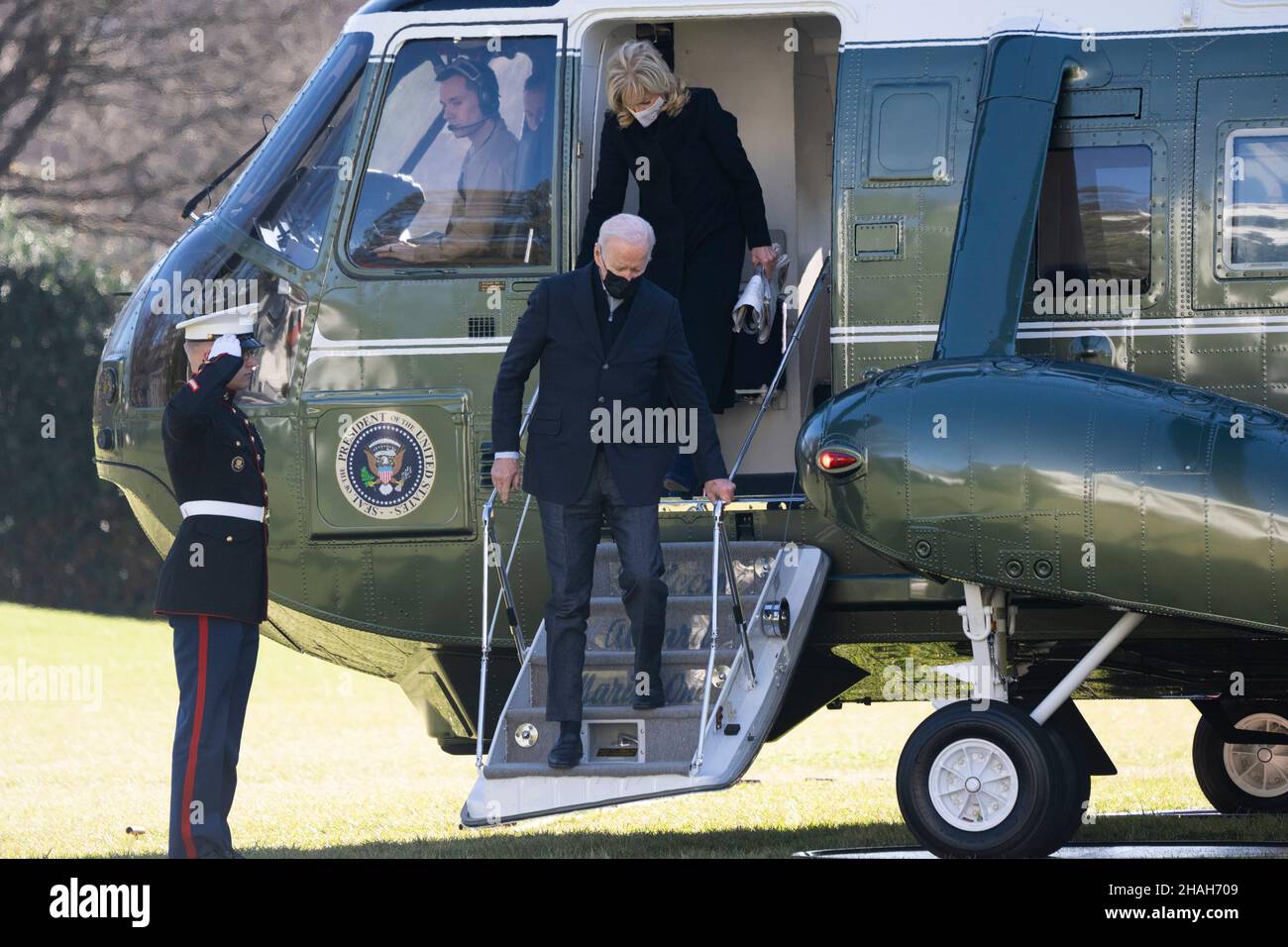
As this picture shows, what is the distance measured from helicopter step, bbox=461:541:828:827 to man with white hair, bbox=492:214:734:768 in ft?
0.43

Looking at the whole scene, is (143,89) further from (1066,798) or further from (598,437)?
(1066,798)

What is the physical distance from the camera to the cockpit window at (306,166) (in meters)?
8.52

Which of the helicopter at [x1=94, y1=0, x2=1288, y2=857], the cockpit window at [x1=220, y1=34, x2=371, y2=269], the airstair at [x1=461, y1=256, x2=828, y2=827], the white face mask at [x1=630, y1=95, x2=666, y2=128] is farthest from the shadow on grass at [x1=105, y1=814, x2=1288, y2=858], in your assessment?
the white face mask at [x1=630, y1=95, x2=666, y2=128]

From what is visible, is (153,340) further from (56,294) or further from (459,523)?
(56,294)

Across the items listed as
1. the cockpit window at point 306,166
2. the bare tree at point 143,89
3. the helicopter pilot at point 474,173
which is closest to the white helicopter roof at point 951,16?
the helicopter pilot at point 474,173

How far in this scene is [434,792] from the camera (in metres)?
11.7

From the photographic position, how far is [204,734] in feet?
23.1

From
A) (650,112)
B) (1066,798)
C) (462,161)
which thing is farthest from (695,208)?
(1066,798)

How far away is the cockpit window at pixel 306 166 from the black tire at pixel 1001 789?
11.1 feet

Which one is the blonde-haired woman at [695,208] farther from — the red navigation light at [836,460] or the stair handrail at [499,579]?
the red navigation light at [836,460]

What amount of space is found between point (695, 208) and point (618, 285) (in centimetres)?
115

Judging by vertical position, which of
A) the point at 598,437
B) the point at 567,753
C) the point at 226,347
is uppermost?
the point at 226,347
